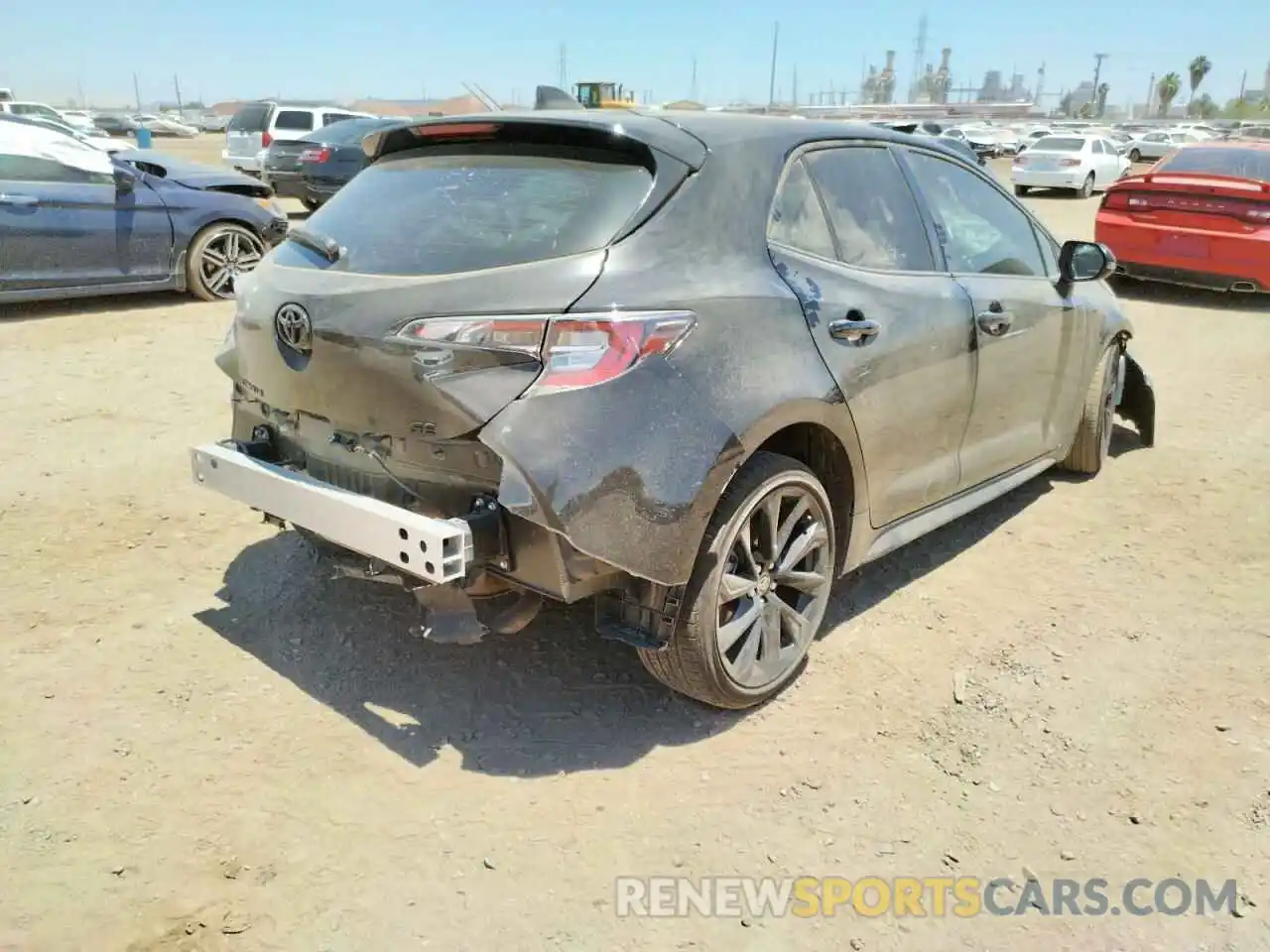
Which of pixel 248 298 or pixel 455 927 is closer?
pixel 455 927

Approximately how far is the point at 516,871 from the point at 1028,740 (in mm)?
1624

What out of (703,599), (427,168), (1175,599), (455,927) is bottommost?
(455,927)

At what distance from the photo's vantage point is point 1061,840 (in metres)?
2.65

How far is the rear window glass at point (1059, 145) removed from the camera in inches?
872

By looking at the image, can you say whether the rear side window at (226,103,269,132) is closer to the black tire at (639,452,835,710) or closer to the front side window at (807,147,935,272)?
the front side window at (807,147,935,272)

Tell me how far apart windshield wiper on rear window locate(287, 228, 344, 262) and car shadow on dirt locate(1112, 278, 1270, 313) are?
9.75m

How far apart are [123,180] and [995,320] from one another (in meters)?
7.31

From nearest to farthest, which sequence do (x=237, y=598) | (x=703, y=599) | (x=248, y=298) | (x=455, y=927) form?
1. (x=455, y=927)
2. (x=703, y=599)
3. (x=248, y=298)
4. (x=237, y=598)

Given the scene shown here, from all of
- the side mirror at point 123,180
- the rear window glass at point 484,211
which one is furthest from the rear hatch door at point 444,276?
the side mirror at point 123,180

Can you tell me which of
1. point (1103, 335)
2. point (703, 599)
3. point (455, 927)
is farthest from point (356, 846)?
point (1103, 335)

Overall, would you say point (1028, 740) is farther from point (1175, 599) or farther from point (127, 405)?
point (127, 405)

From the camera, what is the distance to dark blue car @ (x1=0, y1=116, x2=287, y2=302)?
305 inches

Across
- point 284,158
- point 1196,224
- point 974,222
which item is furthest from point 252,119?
point 974,222

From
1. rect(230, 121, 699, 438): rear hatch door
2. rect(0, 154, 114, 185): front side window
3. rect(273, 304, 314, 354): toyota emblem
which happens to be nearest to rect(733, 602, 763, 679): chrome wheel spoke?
rect(230, 121, 699, 438): rear hatch door
